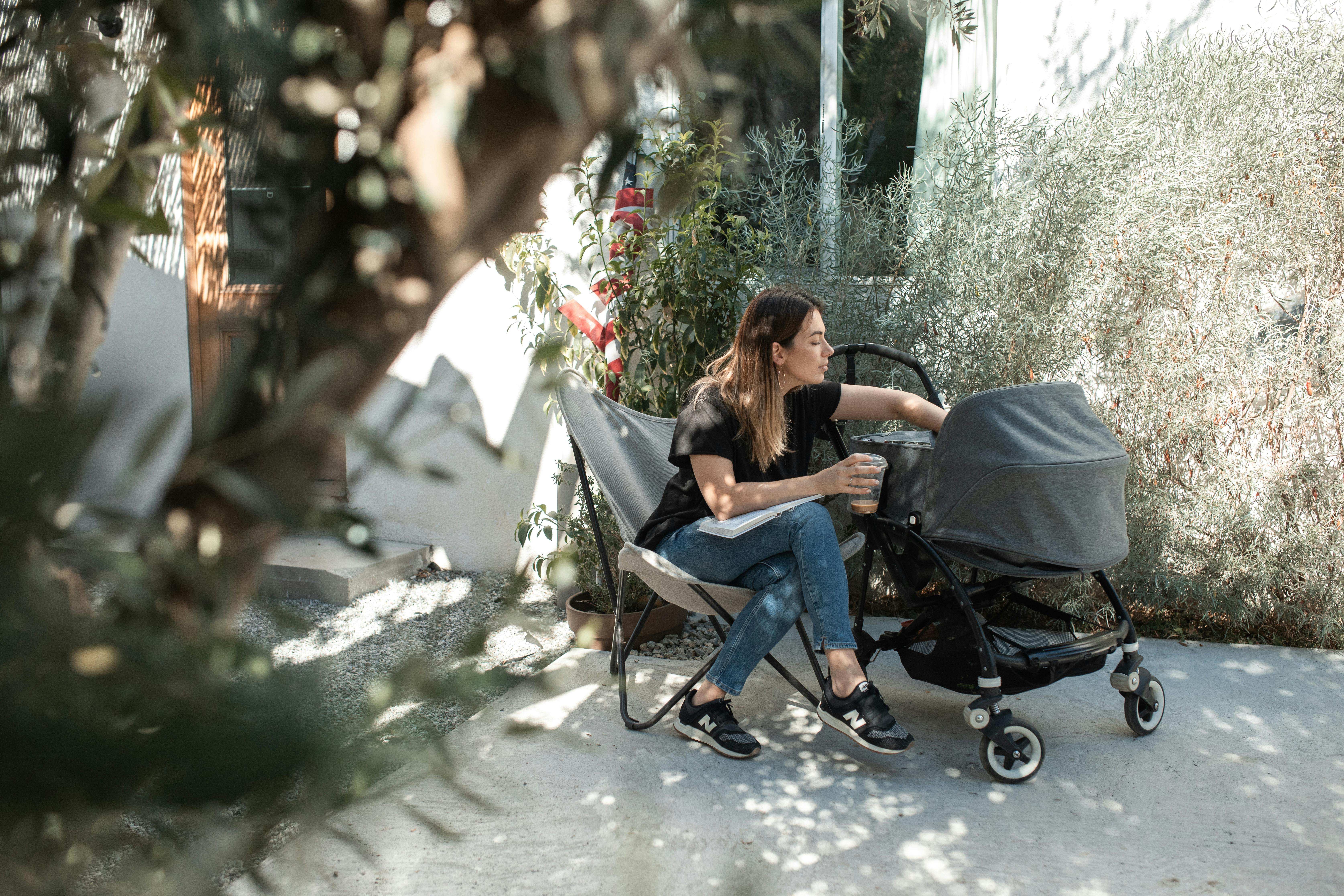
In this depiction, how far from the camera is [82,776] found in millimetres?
288

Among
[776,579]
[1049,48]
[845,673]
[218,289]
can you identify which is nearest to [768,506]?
[776,579]

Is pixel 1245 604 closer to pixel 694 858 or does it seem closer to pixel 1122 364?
pixel 1122 364

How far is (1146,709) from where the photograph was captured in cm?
265

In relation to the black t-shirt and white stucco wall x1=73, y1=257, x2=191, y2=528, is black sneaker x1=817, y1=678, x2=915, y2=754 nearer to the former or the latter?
the black t-shirt

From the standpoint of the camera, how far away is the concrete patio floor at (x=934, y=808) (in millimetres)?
1972

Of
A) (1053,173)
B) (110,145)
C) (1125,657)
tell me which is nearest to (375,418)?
(110,145)

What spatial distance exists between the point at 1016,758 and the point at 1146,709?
540 millimetres

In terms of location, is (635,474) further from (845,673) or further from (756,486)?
(845,673)

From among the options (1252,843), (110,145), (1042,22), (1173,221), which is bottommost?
(1252,843)

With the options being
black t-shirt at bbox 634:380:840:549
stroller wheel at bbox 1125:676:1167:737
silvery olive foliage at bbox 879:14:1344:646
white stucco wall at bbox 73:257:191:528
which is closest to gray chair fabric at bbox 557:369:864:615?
Result: black t-shirt at bbox 634:380:840:549

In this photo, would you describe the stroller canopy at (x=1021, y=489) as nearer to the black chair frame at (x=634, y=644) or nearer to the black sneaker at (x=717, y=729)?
the black chair frame at (x=634, y=644)

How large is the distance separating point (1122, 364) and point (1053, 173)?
72 cm

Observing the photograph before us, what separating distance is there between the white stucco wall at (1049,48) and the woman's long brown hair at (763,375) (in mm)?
1497

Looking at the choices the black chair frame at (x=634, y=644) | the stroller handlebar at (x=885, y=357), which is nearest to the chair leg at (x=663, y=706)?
the black chair frame at (x=634, y=644)
